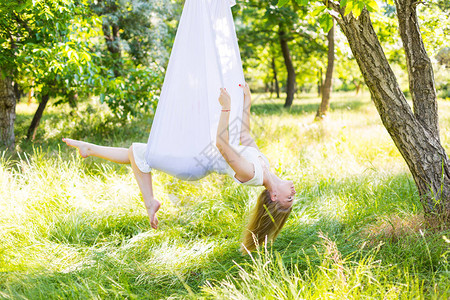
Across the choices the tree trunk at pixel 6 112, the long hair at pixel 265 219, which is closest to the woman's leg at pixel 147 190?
the long hair at pixel 265 219

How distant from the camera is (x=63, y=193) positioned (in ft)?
9.96

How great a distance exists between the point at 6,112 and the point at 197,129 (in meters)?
3.33

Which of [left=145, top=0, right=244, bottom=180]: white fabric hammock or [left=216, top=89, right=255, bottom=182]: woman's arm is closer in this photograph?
[left=216, top=89, right=255, bottom=182]: woman's arm

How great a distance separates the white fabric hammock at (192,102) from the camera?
6.70ft

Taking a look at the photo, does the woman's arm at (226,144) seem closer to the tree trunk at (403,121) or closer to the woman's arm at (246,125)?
the woman's arm at (246,125)

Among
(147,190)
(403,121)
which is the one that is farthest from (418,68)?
(147,190)

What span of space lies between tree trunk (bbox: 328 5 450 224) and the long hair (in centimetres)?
81

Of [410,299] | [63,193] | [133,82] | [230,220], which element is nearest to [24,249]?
[63,193]

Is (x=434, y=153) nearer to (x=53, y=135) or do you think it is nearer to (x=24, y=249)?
(x=24, y=249)

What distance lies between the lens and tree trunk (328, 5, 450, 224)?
6.95 feet

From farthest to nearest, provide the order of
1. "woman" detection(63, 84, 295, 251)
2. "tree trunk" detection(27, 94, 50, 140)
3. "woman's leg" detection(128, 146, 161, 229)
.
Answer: "tree trunk" detection(27, 94, 50, 140) < "woman's leg" detection(128, 146, 161, 229) < "woman" detection(63, 84, 295, 251)

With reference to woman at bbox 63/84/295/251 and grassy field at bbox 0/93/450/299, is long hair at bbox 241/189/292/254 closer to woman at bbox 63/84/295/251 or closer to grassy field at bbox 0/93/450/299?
woman at bbox 63/84/295/251

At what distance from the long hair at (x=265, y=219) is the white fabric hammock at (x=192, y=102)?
0.30m

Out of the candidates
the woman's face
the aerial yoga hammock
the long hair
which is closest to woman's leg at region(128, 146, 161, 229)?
the aerial yoga hammock
